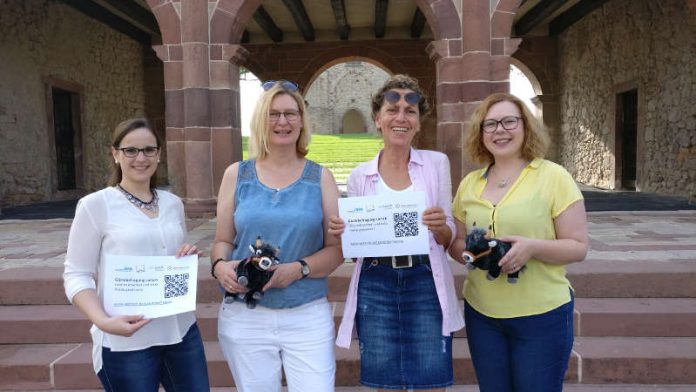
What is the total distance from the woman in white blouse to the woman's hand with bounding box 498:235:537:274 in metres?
1.08

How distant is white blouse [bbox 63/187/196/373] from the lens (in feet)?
5.41

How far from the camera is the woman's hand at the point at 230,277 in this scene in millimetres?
1684

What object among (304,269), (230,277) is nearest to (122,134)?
(230,277)

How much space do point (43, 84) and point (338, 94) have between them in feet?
77.9

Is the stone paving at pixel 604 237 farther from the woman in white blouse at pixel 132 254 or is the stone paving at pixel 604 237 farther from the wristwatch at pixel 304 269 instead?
the wristwatch at pixel 304 269

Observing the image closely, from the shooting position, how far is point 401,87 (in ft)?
6.04

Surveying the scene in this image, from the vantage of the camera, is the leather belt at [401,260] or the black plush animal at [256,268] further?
the leather belt at [401,260]

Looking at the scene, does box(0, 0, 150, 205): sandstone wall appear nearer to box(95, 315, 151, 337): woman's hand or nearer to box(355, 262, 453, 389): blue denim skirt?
box(95, 315, 151, 337): woman's hand

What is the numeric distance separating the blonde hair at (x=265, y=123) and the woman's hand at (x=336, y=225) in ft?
1.03

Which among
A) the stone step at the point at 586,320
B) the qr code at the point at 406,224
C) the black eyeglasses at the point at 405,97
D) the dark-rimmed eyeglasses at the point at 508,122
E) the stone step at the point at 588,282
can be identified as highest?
the black eyeglasses at the point at 405,97

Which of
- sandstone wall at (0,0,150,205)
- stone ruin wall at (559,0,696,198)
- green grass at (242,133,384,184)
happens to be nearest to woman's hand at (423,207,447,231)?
stone ruin wall at (559,0,696,198)

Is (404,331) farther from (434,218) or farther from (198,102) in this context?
(198,102)

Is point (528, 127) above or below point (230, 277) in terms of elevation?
above

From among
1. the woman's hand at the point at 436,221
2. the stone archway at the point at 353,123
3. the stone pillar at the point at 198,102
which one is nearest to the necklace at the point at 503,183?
the woman's hand at the point at 436,221
